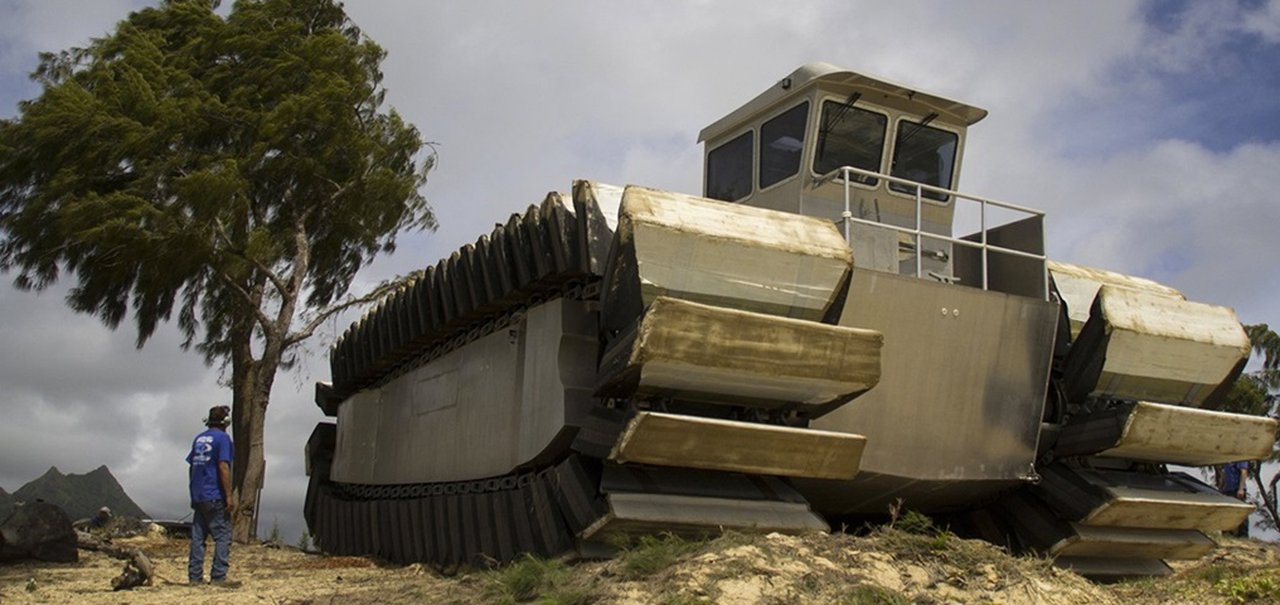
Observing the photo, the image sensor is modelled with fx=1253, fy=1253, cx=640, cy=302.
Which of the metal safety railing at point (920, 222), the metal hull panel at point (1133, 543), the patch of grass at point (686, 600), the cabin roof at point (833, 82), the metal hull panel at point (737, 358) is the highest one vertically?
the cabin roof at point (833, 82)

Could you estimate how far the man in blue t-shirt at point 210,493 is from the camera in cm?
922

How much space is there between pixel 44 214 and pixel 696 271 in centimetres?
1320

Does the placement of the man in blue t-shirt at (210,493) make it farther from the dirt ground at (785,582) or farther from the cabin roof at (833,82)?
the cabin roof at (833,82)

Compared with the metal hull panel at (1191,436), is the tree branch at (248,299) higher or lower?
higher

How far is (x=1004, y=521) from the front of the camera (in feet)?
33.4

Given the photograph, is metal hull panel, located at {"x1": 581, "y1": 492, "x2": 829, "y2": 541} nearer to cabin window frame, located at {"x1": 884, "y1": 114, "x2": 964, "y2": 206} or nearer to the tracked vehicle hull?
the tracked vehicle hull

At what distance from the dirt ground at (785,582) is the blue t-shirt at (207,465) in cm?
68

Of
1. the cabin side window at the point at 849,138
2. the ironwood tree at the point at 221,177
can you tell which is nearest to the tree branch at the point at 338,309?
the ironwood tree at the point at 221,177

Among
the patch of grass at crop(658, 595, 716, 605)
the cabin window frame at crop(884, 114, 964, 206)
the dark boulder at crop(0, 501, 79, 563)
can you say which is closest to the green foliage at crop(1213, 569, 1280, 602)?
the patch of grass at crop(658, 595, 716, 605)

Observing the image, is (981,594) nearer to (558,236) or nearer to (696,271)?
(696,271)

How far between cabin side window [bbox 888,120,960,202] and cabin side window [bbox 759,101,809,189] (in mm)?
848

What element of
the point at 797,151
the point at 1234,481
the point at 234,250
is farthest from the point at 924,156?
the point at 234,250

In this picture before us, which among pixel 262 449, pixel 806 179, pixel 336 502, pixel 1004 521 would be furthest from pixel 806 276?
pixel 262 449

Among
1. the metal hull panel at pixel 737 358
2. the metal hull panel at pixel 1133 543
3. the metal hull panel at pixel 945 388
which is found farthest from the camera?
the metal hull panel at pixel 1133 543
